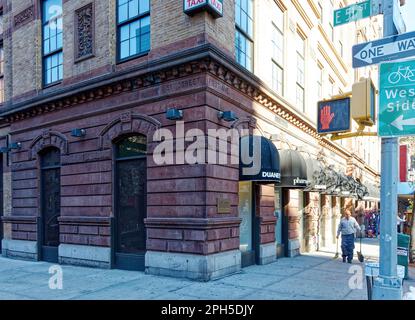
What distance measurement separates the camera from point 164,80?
1031 centimetres

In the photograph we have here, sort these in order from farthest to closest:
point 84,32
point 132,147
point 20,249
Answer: point 20,249 < point 84,32 < point 132,147

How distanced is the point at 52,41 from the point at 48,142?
3.74 metres

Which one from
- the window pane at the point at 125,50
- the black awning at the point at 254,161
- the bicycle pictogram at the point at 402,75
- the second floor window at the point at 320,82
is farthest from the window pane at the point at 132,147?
the second floor window at the point at 320,82

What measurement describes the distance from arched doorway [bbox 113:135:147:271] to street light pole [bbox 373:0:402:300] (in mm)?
6697

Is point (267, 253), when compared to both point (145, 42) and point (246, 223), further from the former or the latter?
point (145, 42)

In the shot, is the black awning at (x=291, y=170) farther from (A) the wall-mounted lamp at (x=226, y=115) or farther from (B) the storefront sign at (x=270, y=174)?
(A) the wall-mounted lamp at (x=226, y=115)

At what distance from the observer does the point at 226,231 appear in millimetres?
10094

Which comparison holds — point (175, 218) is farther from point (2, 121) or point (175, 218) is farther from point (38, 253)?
point (2, 121)

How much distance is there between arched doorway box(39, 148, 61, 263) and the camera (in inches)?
526

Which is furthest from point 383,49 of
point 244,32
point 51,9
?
point 51,9

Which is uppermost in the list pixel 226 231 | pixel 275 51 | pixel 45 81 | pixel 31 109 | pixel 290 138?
pixel 275 51

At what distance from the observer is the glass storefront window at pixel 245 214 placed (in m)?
11.6

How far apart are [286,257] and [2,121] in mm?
12736

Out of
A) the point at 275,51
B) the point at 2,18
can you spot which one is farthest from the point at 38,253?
the point at 275,51
